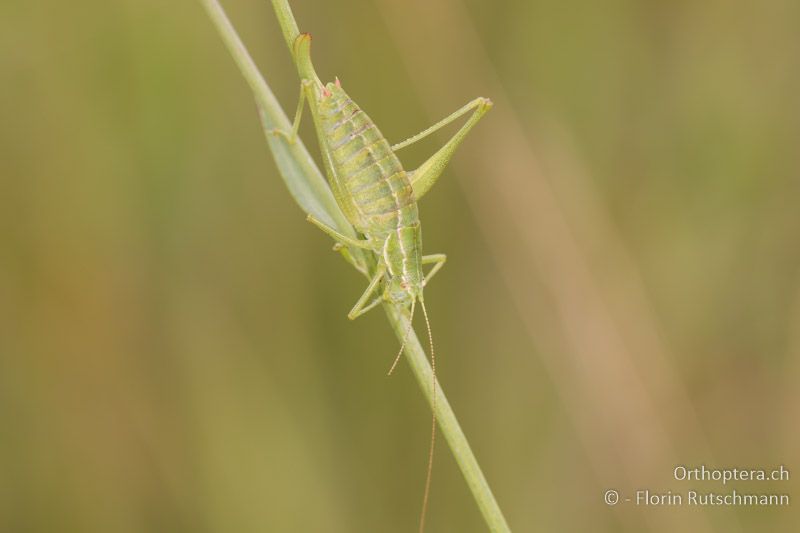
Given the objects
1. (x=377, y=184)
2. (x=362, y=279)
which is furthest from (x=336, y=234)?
(x=362, y=279)

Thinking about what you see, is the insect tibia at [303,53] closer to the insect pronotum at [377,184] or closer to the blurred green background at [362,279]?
the insect pronotum at [377,184]

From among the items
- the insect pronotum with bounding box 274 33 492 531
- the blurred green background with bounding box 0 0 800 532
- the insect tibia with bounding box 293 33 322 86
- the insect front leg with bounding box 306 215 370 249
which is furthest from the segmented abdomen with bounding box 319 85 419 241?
the blurred green background with bounding box 0 0 800 532

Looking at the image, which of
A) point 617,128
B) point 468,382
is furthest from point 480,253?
point 617,128

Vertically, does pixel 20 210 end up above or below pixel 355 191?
above

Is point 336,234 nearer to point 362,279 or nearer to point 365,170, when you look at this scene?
point 365,170

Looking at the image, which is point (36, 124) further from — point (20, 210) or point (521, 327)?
point (521, 327)

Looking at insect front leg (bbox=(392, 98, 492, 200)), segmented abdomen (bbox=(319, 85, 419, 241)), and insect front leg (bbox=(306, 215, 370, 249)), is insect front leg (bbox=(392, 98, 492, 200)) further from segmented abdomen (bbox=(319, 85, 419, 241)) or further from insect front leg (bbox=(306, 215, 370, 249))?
insect front leg (bbox=(306, 215, 370, 249))
